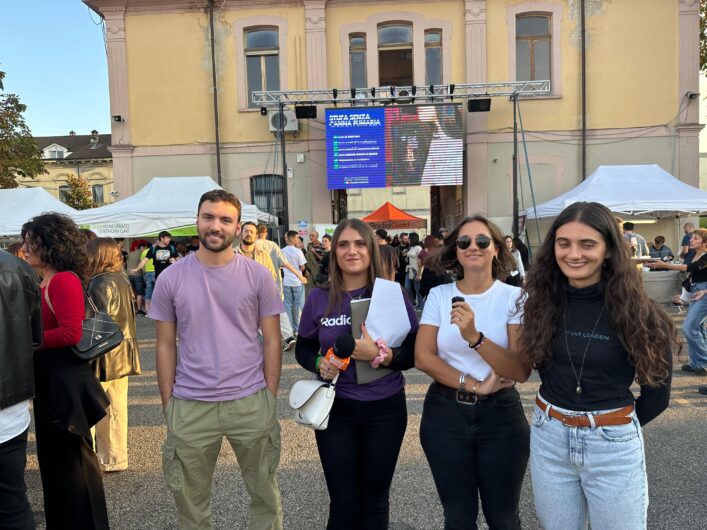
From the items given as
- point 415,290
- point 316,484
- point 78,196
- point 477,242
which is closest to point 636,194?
point 415,290

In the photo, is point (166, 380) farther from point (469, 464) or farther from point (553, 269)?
point (553, 269)

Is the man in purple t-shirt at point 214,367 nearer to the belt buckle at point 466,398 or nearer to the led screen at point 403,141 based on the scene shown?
the belt buckle at point 466,398

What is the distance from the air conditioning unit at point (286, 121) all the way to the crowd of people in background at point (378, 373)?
43.0 feet

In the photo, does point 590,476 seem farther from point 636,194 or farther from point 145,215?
point 636,194

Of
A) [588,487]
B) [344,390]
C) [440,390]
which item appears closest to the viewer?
[588,487]

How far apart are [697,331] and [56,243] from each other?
6.69m

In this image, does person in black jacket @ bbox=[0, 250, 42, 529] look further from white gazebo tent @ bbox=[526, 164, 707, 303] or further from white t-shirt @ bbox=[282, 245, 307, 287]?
white gazebo tent @ bbox=[526, 164, 707, 303]

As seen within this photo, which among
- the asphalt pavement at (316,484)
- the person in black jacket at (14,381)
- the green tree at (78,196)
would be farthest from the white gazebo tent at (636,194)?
the green tree at (78,196)

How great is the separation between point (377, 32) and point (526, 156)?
5.71 m

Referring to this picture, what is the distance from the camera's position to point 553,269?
89.5 inches

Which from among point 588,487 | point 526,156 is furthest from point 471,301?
point 526,156

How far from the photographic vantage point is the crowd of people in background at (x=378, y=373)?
2074 millimetres

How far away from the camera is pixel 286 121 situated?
15742 millimetres

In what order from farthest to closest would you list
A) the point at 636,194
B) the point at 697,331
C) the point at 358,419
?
the point at 636,194, the point at 697,331, the point at 358,419
